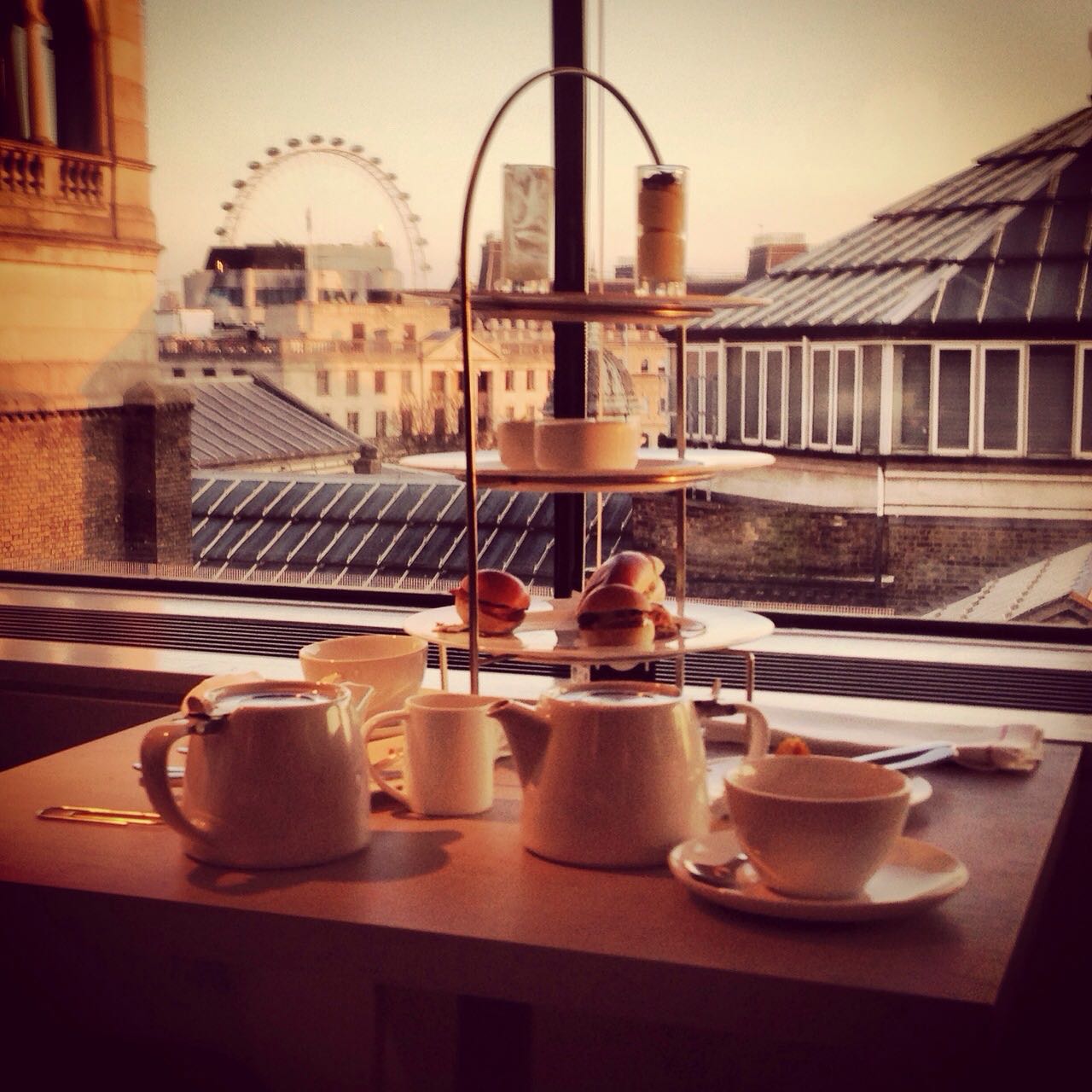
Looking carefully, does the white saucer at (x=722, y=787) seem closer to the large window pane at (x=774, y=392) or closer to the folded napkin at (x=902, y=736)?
the folded napkin at (x=902, y=736)

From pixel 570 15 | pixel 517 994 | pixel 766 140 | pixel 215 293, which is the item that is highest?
pixel 570 15

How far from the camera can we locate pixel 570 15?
2471 mm

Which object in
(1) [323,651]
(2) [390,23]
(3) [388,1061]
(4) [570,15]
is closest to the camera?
(1) [323,651]

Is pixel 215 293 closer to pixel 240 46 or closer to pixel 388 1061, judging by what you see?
pixel 240 46

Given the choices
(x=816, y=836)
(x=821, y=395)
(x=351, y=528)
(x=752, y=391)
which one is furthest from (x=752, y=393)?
(x=816, y=836)

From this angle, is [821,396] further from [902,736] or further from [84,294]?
[84,294]

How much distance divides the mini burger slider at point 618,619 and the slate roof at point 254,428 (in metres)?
1.47

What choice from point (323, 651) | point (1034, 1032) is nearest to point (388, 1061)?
point (323, 651)

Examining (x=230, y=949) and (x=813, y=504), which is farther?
(x=813, y=504)

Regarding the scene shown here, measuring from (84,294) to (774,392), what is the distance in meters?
1.60

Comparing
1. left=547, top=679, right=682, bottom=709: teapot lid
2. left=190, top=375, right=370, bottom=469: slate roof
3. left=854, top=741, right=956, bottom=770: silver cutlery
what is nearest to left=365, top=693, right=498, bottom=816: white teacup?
left=547, top=679, right=682, bottom=709: teapot lid

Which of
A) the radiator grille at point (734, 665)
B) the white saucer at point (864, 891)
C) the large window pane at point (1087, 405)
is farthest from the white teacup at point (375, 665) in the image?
the large window pane at point (1087, 405)

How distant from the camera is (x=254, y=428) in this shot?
2996 millimetres

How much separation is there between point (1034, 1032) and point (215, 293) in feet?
6.89
